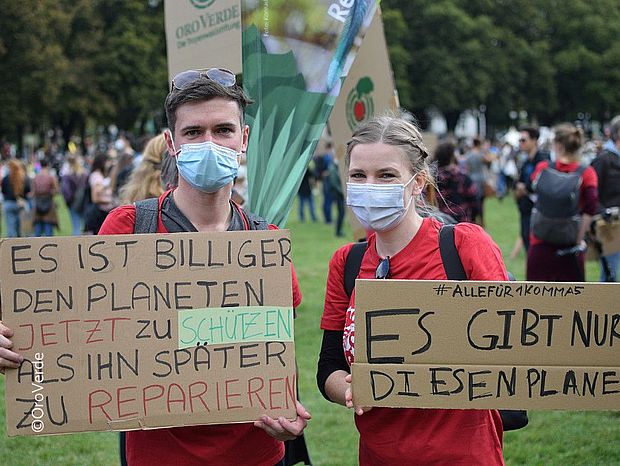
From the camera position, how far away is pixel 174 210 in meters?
2.95

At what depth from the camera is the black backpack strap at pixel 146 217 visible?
2881 mm

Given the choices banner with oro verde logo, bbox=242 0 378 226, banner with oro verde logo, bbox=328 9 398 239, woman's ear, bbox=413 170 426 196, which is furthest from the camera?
banner with oro verde logo, bbox=328 9 398 239

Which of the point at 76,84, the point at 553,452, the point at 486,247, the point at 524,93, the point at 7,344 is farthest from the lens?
the point at 524,93

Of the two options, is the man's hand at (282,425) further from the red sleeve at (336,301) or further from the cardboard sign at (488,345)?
the red sleeve at (336,301)

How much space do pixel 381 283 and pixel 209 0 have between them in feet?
8.26

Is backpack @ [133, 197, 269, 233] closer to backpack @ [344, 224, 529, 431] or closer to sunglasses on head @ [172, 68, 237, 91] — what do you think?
sunglasses on head @ [172, 68, 237, 91]

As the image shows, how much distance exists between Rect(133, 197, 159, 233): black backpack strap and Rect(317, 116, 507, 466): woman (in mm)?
627

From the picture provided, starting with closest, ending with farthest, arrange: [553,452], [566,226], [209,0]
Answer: [209,0]
[553,452]
[566,226]

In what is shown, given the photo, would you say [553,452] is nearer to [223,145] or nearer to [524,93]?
[223,145]

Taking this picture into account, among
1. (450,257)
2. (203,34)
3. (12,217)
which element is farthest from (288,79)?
(12,217)

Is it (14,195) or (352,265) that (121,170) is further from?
(14,195)

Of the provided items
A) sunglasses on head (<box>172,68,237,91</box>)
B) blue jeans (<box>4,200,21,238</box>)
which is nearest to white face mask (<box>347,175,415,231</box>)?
sunglasses on head (<box>172,68,237,91</box>)

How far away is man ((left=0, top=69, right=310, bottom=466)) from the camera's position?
2.79 m

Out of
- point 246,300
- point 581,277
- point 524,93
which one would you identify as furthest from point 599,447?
point 524,93
